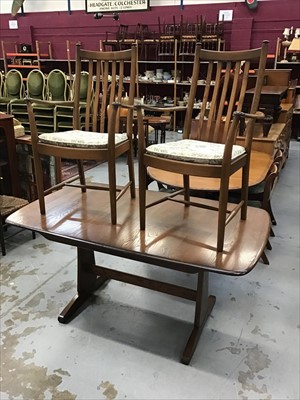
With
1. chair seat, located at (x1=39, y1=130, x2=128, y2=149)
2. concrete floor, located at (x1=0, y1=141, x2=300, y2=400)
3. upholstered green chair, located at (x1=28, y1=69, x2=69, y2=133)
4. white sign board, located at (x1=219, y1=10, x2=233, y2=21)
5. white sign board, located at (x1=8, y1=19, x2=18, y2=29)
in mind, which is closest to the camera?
concrete floor, located at (x1=0, y1=141, x2=300, y2=400)

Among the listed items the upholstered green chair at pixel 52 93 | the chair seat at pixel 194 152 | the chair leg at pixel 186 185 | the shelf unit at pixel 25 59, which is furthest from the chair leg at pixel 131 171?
the shelf unit at pixel 25 59

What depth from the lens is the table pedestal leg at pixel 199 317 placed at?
1827mm

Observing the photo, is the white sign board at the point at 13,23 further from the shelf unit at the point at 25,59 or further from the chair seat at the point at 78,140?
the chair seat at the point at 78,140

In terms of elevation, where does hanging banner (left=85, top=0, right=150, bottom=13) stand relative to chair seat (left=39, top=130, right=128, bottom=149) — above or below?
above

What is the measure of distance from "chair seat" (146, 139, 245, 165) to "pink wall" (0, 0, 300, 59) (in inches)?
260

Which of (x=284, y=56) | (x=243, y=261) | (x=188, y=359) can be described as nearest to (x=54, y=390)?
(x=188, y=359)

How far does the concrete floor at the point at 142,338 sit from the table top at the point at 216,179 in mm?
671

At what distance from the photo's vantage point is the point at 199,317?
1964mm

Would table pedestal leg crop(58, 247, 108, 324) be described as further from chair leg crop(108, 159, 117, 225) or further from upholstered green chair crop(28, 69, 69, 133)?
upholstered green chair crop(28, 69, 69, 133)

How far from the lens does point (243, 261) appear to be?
152 centimetres

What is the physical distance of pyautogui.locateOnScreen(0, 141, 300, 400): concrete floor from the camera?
1.66m

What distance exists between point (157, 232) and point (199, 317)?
1.91 ft

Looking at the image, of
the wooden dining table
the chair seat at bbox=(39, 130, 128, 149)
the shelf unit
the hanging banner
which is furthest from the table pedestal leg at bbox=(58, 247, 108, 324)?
the shelf unit

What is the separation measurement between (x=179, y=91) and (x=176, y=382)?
7.33 metres
